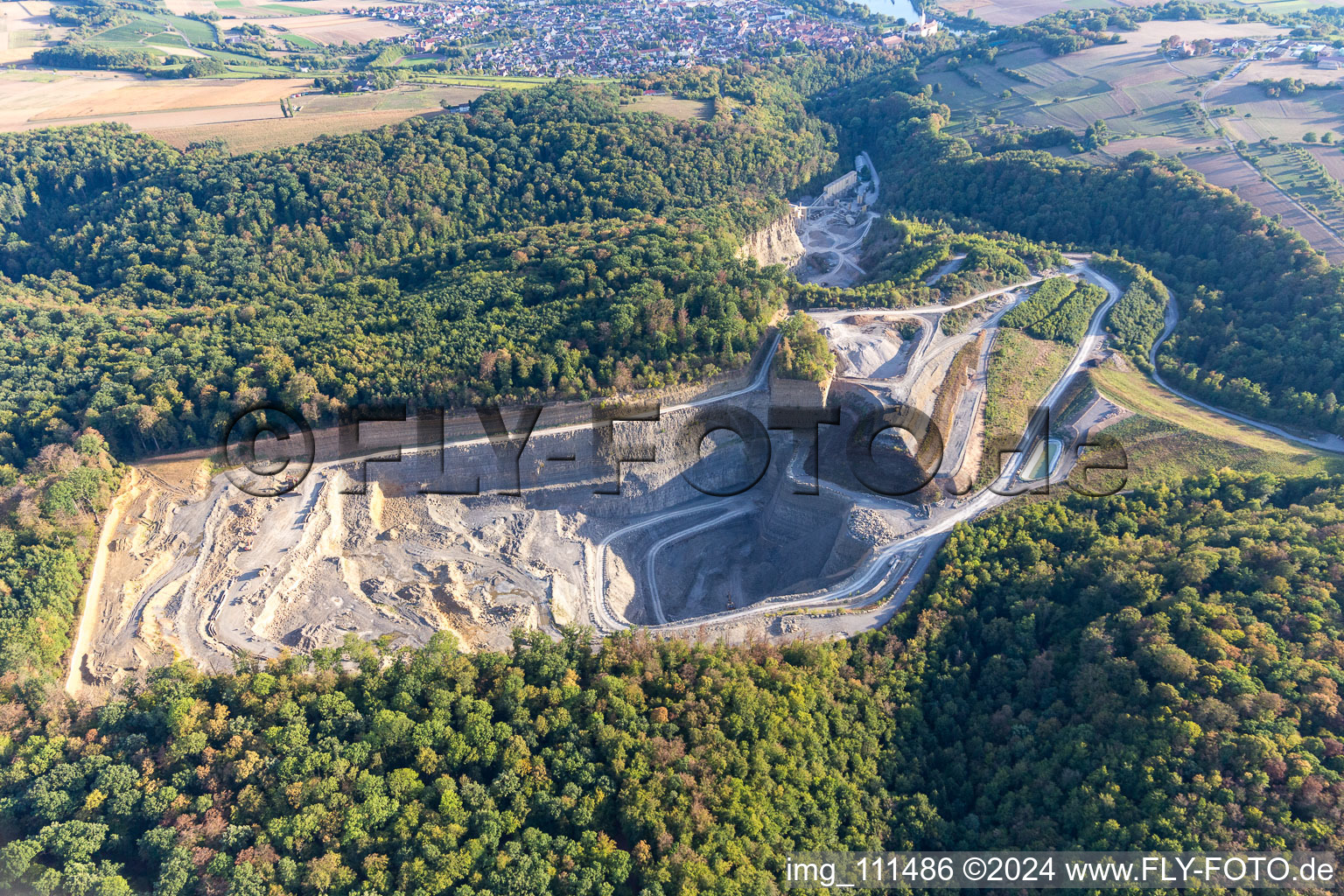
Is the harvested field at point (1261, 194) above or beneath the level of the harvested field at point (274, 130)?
beneath

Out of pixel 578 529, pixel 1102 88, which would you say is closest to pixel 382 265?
pixel 578 529

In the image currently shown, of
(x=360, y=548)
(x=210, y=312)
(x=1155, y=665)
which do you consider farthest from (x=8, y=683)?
(x=1155, y=665)

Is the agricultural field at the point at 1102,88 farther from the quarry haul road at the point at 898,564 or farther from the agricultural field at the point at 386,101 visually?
the agricultural field at the point at 386,101

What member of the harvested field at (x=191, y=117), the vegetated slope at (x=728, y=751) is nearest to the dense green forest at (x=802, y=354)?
the vegetated slope at (x=728, y=751)

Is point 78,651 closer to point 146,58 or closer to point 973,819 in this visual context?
point 973,819

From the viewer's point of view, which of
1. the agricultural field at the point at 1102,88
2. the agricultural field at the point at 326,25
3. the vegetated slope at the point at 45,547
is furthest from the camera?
the agricultural field at the point at 326,25

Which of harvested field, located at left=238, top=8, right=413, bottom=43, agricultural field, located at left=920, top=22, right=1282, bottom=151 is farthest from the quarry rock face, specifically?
harvested field, located at left=238, top=8, right=413, bottom=43
